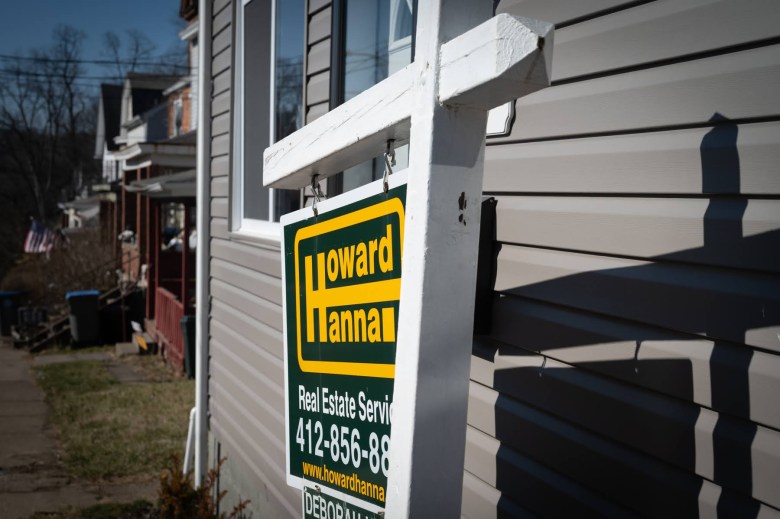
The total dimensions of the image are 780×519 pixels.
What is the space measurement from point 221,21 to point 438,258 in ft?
16.3

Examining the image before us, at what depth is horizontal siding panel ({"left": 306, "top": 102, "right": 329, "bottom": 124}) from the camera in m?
3.94

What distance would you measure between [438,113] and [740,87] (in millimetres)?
742

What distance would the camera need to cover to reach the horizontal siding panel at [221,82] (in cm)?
560

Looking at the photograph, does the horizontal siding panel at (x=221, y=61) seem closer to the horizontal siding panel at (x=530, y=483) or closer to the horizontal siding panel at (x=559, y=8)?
the horizontal siding panel at (x=559, y=8)

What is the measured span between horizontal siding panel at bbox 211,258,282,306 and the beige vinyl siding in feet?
7.63

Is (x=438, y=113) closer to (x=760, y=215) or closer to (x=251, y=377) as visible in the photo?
(x=760, y=215)

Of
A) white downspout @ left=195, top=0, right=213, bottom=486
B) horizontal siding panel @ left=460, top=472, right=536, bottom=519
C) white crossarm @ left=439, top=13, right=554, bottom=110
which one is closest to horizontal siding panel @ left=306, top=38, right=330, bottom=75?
white downspout @ left=195, top=0, right=213, bottom=486

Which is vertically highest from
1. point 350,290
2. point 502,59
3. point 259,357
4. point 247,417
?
point 502,59

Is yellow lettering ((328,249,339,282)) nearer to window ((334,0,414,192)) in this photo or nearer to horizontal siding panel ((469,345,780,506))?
horizontal siding panel ((469,345,780,506))

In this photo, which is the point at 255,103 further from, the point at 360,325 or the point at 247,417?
the point at 360,325

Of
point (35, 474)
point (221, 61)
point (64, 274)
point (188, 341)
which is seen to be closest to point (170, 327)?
point (188, 341)

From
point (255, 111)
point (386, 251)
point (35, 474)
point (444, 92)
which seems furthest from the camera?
point (35, 474)

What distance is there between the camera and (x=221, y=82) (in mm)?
5785

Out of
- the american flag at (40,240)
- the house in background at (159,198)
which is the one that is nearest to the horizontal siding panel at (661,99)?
the house in background at (159,198)
